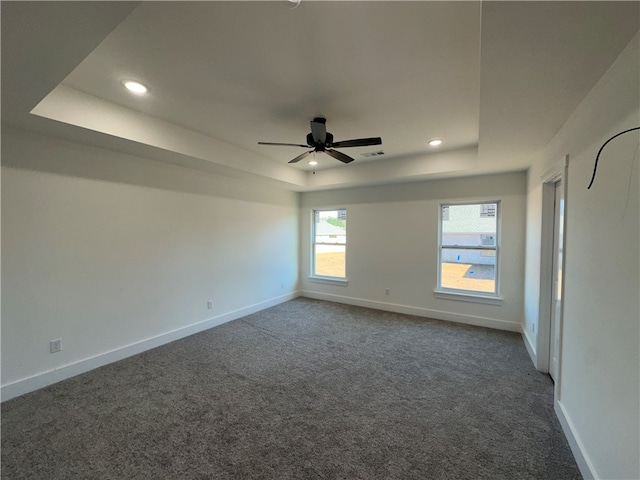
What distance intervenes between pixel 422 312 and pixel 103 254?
472 cm

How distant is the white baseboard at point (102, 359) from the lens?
8.00ft

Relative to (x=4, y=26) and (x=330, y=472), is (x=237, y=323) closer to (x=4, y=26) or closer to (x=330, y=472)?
(x=330, y=472)

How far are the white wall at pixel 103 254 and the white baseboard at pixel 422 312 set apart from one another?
1904 millimetres

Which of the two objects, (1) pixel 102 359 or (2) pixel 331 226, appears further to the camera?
(2) pixel 331 226

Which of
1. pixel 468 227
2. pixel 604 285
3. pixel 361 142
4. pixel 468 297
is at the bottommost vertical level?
pixel 468 297

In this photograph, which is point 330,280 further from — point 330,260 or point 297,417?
point 297,417

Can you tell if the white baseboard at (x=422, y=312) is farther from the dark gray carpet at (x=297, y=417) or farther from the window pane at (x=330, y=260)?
the dark gray carpet at (x=297, y=417)

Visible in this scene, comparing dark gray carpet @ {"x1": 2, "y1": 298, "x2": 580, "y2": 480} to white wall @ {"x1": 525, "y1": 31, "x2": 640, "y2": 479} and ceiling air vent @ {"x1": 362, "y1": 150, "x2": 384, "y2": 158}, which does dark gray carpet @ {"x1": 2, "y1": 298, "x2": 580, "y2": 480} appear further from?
ceiling air vent @ {"x1": 362, "y1": 150, "x2": 384, "y2": 158}

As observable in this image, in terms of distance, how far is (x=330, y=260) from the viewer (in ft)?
19.7

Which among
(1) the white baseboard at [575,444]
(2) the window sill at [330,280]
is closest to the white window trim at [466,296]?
(2) the window sill at [330,280]

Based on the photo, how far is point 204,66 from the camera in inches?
77.4

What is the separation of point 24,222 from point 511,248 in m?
5.84

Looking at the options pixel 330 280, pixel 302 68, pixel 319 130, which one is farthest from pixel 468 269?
pixel 302 68

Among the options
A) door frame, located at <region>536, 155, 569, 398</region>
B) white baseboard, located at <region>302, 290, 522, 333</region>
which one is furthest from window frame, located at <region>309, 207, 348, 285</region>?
door frame, located at <region>536, 155, 569, 398</region>
